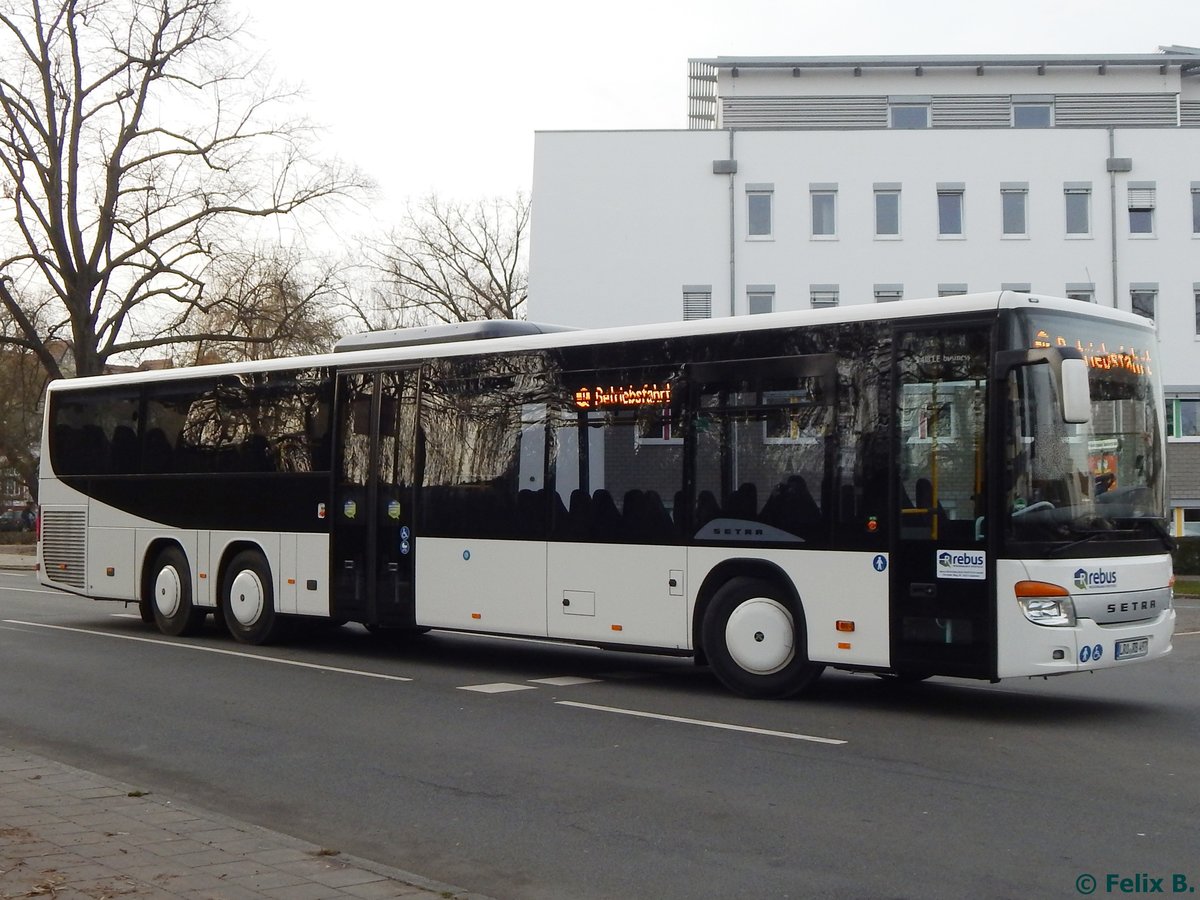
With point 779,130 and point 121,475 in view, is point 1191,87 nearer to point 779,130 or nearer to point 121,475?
point 779,130

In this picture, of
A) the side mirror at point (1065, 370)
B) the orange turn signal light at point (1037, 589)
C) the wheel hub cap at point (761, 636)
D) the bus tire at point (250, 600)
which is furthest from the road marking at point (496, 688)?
the side mirror at point (1065, 370)

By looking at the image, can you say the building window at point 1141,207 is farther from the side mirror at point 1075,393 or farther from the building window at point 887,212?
the side mirror at point 1075,393

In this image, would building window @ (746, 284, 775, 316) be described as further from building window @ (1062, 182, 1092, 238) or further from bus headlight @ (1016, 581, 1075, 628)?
bus headlight @ (1016, 581, 1075, 628)

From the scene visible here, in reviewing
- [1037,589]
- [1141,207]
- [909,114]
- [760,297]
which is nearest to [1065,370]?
[1037,589]

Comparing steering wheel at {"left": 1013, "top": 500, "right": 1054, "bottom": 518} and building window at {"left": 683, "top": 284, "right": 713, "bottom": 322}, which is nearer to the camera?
Answer: steering wheel at {"left": 1013, "top": 500, "right": 1054, "bottom": 518}

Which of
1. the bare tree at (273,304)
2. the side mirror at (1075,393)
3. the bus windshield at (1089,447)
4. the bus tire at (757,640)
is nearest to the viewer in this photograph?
the side mirror at (1075,393)

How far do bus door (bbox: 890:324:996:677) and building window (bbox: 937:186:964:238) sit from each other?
1472 inches

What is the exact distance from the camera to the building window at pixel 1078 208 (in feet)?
151

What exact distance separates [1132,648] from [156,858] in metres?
7.26

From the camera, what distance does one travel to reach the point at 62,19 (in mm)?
38375

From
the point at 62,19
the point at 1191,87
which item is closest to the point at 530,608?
the point at 62,19

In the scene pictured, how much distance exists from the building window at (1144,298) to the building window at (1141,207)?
71.5 inches

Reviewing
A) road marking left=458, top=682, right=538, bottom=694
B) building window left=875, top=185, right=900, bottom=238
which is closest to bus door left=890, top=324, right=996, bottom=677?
road marking left=458, top=682, right=538, bottom=694

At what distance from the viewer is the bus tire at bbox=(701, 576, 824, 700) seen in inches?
447
